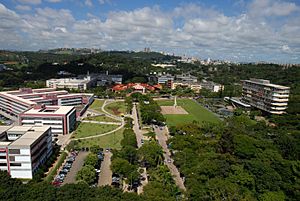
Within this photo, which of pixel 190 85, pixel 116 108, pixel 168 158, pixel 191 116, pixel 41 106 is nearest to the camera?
pixel 168 158

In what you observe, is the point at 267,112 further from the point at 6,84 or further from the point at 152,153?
the point at 6,84

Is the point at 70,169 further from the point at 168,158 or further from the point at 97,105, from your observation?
the point at 97,105

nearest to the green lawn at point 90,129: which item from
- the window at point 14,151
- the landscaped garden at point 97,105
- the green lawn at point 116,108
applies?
the green lawn at point 116,108

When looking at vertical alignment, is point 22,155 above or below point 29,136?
below

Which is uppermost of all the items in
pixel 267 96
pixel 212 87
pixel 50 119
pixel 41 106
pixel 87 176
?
pixel 267 96

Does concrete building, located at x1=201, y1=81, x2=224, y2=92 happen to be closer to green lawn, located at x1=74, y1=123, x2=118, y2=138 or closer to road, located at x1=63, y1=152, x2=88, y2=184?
green lawn, located at x1=74, y1=123, x2=118, y2=138

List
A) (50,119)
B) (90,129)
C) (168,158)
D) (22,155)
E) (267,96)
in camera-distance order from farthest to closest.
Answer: (267,96)
(90,129)
(50,119)
(168,158)
(22,155)

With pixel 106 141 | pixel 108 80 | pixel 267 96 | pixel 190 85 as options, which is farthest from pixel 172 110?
pixel 108 80

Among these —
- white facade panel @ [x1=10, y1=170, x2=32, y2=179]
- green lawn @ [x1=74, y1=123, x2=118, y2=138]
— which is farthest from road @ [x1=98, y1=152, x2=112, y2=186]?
green lawn @ [x1=74, y1=123, x2=118, y2=138]
